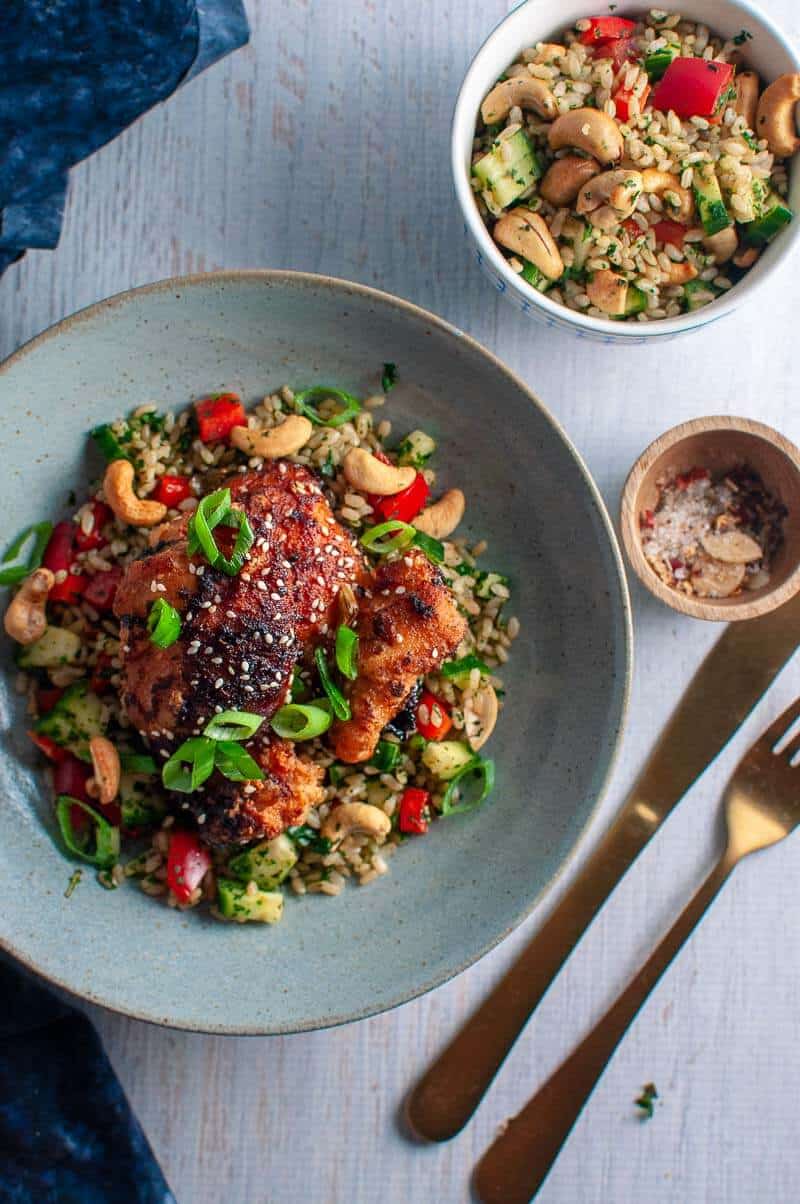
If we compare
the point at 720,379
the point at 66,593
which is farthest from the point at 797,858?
the point at 66,593

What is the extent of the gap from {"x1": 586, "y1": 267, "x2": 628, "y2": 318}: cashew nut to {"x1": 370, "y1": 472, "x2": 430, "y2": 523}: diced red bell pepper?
685 mm

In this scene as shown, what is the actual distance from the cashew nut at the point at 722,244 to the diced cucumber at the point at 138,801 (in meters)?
2.15

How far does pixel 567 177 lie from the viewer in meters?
2.64

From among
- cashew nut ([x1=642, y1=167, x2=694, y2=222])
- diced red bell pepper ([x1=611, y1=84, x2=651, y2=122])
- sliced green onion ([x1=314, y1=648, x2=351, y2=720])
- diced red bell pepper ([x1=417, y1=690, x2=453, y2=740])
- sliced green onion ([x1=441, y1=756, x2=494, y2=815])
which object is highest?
diced red bell pepper ([x1=611, y1=84, x2=651, y2=122])

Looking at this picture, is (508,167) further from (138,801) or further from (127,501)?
(138,801)

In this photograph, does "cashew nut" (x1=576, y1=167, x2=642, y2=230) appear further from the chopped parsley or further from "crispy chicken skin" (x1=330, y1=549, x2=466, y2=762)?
the chopped parsley

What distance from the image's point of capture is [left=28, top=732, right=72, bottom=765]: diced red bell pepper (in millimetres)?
2779

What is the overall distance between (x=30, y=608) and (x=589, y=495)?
61.2 inches

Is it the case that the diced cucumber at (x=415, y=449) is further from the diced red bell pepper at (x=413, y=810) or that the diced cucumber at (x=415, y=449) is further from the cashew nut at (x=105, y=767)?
the cashew nut at (x=105, y=767)

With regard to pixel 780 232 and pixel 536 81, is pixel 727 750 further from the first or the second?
pixel 536 81

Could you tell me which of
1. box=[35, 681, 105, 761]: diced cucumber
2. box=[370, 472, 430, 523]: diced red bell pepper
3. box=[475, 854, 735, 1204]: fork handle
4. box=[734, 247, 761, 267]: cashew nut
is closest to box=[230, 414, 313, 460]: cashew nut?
box=[370, 472, 430, 523]: diced red bell pepper

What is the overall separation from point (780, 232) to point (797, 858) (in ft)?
6.17

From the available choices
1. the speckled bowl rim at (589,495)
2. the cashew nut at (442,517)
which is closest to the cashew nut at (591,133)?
the speckled bowl rim at (589,495)

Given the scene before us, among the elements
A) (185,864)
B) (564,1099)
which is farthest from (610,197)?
(564,1099)
